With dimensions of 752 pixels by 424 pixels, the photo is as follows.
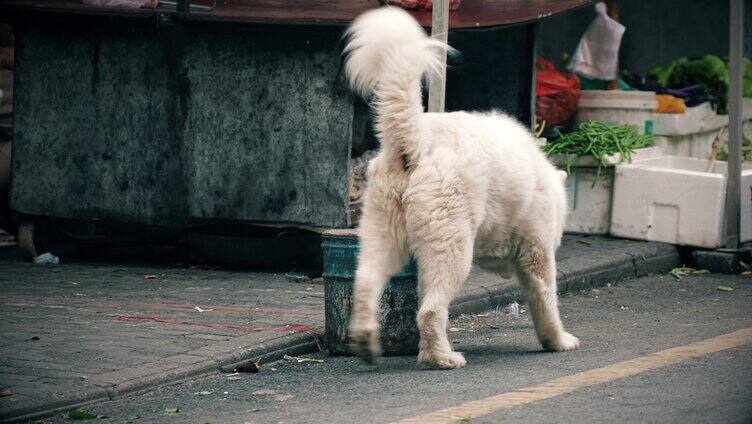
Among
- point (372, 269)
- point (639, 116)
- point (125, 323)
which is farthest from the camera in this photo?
point (639, 116)

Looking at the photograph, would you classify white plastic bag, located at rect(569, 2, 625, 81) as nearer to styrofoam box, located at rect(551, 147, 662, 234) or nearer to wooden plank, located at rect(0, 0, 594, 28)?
styrofoam box, located at rect(551, 147, 662, 234)

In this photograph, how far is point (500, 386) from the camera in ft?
20.9

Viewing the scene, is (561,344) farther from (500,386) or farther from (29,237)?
(29,237)

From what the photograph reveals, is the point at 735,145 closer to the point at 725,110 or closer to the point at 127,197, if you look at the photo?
the point at 725,110

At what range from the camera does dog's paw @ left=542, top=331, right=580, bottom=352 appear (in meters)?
7.32

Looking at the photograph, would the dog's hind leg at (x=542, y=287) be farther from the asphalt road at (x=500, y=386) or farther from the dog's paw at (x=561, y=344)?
the asphalt road at (x=500, y=386)

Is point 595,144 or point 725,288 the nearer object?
point 725,288

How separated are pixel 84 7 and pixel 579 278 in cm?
424

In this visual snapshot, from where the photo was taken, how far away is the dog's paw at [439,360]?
22.1ft

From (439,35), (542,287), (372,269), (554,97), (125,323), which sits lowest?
(125,323)

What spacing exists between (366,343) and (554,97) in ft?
18.9

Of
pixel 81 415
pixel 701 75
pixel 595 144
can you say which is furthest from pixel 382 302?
pixel 701 75

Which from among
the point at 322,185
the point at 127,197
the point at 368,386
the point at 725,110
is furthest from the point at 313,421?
the point at 725,110

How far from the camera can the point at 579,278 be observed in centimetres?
979
